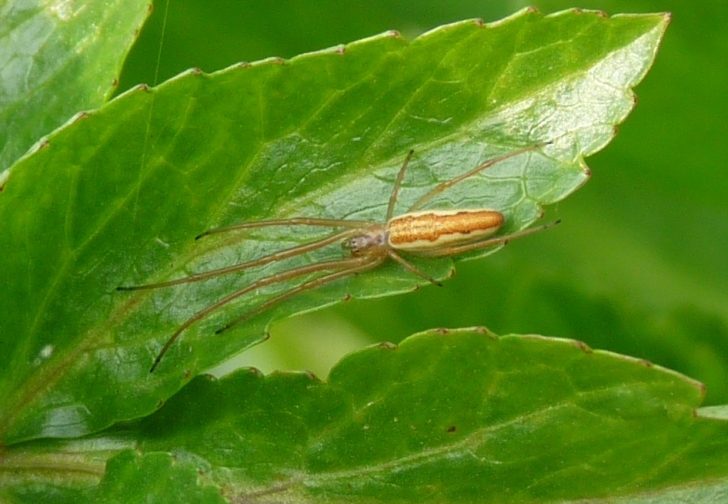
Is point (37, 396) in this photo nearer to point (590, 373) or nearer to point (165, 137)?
point (165, 137)

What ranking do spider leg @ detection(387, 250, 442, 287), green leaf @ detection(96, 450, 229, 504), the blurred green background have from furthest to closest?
the blurred green background < spider leg @ detection(387, 250, 442, 287) < green leaf @ detection(96, 450, 229, 504)

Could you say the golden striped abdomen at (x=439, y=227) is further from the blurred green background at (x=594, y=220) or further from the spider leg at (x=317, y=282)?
the blurred green background at (x=594, y=220)

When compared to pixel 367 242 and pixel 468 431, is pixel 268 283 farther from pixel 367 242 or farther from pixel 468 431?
pixel 468 431

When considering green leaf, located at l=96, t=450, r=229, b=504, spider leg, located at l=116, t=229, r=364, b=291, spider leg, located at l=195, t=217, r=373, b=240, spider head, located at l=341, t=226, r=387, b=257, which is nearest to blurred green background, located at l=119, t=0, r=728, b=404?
spider head, located at l=341, t=226, r=387, b=257

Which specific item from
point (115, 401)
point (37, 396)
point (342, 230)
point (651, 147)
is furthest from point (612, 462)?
point (651, 147)

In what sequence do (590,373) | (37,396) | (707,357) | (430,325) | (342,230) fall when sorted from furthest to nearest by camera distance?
(430,325) < (707,357) < (342,230) < (37,396) < (590,373)

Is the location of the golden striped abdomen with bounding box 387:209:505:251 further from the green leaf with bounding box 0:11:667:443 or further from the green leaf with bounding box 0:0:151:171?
the green leaf with bounding box 0:0:151:171
